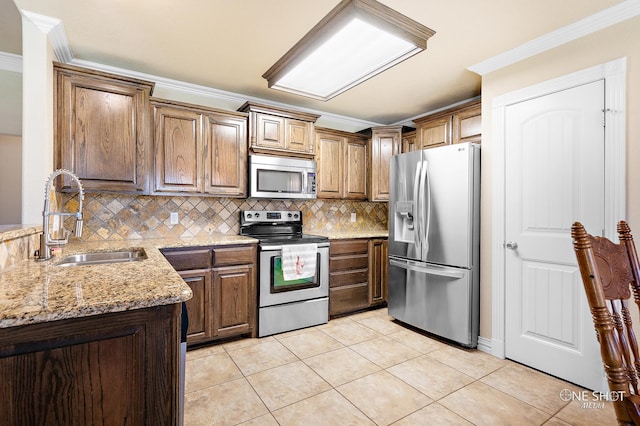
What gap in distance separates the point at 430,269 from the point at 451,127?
153 centimetres

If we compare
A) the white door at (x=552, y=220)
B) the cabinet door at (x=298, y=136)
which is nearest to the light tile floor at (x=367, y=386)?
the white door at (x=552, y=220)

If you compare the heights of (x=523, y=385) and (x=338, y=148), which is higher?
(x=338, y=148)

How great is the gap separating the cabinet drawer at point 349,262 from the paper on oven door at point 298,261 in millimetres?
334

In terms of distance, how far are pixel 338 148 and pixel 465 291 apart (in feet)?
7.16

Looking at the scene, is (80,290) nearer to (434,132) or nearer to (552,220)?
(552,220)

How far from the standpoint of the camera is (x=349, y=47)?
6.48ft

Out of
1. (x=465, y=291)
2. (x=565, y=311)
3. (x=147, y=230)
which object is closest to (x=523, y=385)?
(x=565, y=311)

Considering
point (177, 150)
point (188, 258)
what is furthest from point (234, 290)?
point (177, 150)

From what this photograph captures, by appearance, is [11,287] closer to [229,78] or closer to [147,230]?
[147,230]

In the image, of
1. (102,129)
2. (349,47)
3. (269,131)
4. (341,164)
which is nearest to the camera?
(349,47)

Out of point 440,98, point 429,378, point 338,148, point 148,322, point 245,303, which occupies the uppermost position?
point 440,98

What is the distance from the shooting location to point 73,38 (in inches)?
93.0

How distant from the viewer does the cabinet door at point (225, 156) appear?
305 cm

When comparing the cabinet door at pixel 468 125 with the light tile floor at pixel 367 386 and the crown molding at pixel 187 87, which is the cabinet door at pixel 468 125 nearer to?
the crown molding at pixel 187 87
